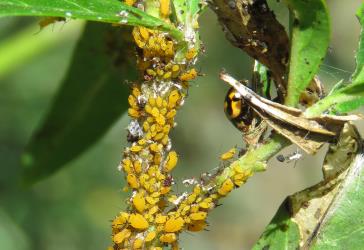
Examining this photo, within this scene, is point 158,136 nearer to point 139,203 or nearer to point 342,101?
point 139,203

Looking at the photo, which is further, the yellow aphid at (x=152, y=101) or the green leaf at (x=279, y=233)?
the green leaf at (x=279, y=233)

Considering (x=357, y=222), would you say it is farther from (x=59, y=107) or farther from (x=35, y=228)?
(x=35, y=228)

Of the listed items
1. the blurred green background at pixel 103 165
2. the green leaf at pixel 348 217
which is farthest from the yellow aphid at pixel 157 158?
the blurred green background at pixel 103 165

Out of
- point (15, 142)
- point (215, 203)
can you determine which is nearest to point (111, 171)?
point (15, 142)

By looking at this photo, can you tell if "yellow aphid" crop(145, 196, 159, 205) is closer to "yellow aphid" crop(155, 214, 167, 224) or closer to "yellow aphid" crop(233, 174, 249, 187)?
"yellow aphid" crop(155, 214, 167, 224)

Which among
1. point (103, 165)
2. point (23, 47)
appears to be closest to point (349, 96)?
point (23, 47)

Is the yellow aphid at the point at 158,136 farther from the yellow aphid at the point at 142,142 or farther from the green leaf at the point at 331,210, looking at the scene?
the green leaf at the point at 331,210
